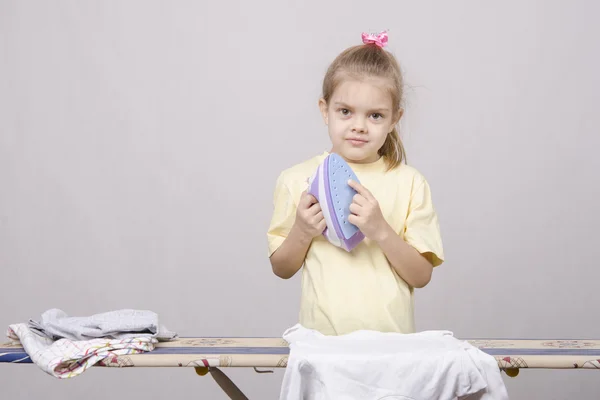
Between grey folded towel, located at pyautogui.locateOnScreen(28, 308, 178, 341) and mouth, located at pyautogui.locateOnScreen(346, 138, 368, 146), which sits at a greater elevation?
mouth, located at pyautogui.locateOnScreen(346, 138, 368, 146)

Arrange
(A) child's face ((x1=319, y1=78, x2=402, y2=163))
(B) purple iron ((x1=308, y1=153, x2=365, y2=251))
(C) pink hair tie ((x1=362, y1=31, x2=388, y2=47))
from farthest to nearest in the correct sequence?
(C) pink hair tie ((x1=362, y1=31, x2=388, y2=47)) < (A) child's face ((x1=319, y1=78, x2=402, y2=163)) < (B) purple iron ((x1=308, y1=153, x2=365, y2=251))

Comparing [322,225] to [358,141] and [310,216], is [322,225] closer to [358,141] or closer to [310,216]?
[310,216]

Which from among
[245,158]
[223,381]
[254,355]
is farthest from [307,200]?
[245,158]

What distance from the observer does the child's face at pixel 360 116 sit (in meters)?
1.96

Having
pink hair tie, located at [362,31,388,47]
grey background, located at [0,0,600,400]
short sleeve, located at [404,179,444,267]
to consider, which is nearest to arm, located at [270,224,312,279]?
short sleeve, located at [404,179,444,267]

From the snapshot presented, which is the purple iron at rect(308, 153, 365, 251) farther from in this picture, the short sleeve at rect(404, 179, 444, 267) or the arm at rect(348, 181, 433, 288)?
the short sleeve at rect(404, 179, 444, 267)

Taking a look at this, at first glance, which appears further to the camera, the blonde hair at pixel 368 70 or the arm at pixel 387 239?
the blonde hair at pixel 368 70

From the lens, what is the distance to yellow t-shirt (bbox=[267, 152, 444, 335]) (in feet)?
6.31

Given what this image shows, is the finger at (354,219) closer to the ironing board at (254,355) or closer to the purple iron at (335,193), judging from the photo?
the purple iron at (335,193)

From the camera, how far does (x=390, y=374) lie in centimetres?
169

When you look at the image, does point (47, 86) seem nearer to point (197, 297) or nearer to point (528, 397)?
point (197, 297)

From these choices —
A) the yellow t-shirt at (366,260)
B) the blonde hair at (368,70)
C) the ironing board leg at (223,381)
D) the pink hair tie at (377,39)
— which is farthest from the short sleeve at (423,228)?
the ironing board leg at (223,381)

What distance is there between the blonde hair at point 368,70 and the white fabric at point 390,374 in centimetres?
53

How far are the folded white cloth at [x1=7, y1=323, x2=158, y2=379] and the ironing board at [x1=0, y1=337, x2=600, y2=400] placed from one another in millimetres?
21
